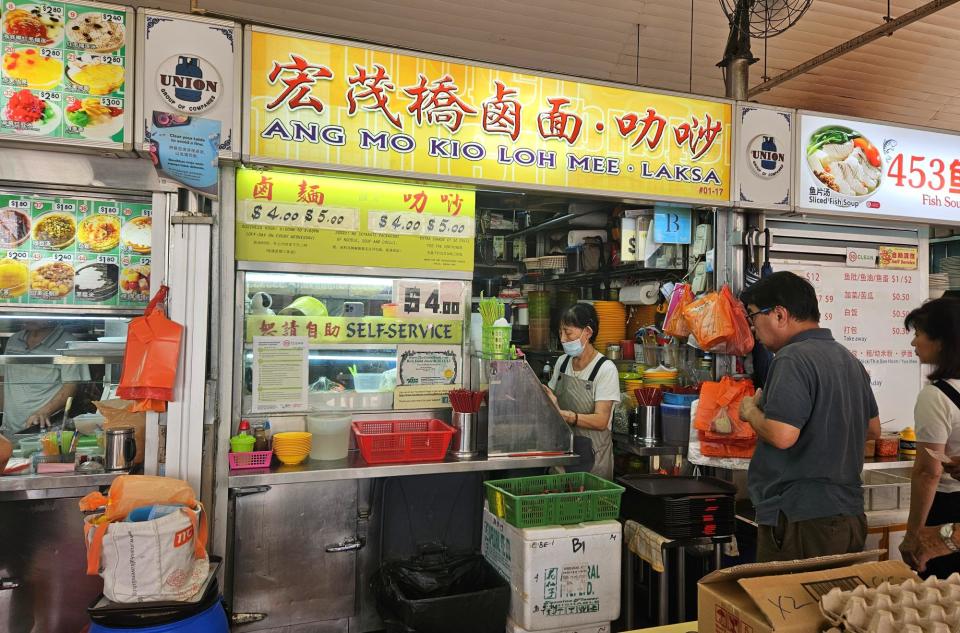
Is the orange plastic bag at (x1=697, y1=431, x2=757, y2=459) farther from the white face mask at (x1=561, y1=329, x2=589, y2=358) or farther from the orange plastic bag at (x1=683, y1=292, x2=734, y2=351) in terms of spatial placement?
the white face mask at (x1=561, y1=329, x2=589, y2=358)

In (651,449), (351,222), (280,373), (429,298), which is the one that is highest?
(351,222)

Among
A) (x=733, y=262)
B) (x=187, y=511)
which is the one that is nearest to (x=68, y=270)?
Answer: (x=187, y=511)

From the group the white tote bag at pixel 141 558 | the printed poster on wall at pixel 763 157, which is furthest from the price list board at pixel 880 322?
the white tote bag at pixel 141 558

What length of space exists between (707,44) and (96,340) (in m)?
6.24

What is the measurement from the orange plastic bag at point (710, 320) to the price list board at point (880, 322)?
33.0 inches

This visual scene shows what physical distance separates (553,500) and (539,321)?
2.84 metres

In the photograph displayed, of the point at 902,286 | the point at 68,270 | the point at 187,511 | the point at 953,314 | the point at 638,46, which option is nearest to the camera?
the point at 187,511

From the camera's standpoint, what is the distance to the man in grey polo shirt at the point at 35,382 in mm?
3145

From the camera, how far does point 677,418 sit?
3971mm

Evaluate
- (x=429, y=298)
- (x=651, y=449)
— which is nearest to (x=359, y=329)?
(x=429, y=298)

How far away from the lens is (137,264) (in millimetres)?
3266

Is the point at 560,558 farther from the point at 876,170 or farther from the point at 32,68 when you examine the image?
the point at 876,170

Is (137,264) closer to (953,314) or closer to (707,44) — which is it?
(953,314)

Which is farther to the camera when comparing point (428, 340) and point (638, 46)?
point (638, 46)
